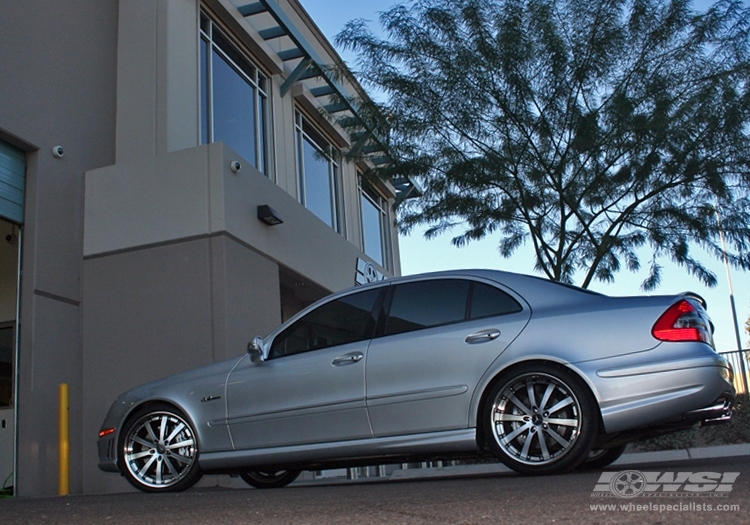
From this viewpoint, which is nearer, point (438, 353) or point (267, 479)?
point (438, 353)

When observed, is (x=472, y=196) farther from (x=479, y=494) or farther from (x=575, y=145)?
(x=479, y=494)

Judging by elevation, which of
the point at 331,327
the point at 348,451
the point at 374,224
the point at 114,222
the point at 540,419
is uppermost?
the point at 374,224

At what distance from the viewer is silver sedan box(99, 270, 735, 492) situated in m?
5.37

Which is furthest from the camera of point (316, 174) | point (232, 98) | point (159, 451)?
point (316, 174)

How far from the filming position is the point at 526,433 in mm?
5559

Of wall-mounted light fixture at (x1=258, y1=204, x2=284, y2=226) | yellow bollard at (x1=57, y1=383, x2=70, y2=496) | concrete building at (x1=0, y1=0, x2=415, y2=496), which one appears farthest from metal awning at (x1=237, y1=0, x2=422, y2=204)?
yellow bollard at (x1=57, y1=383, x2=70, y2=496)

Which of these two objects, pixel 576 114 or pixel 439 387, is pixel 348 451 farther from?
pixel 576 114

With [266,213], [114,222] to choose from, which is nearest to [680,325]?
[266,213]

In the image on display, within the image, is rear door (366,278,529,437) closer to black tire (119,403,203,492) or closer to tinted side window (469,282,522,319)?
tinted side window (469,282,522,319)

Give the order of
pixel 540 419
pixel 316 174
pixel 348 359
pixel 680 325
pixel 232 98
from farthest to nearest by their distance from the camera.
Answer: pixel 316 174 → pixel 232 98 → pixel 348 359 → pixel 540 419 → pixel 680 325

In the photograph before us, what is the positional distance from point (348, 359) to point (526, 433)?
1.41 metres

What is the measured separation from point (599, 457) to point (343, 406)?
2.26 m

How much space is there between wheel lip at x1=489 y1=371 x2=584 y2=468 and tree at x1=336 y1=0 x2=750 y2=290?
222 inches

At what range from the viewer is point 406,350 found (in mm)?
6012
